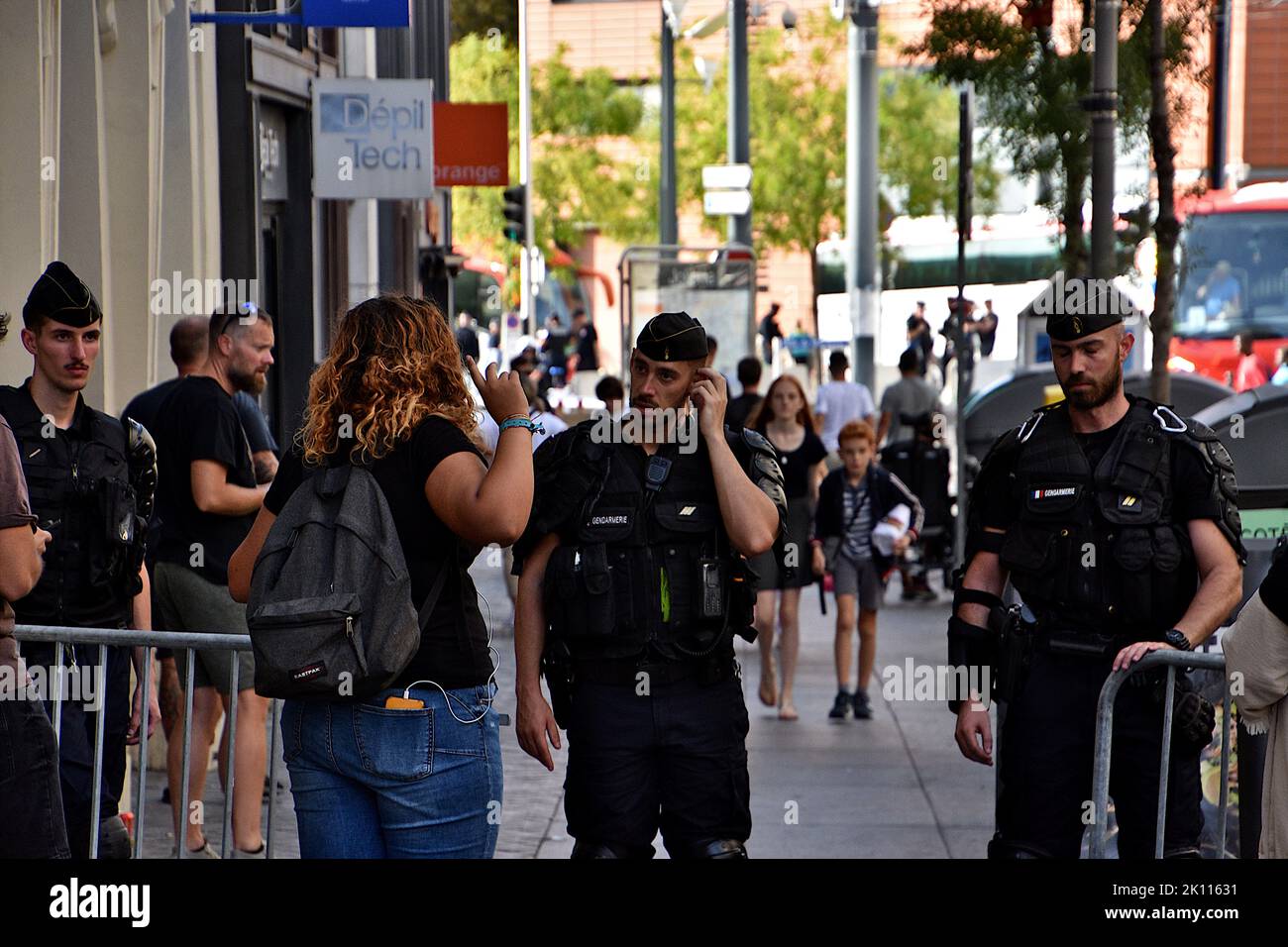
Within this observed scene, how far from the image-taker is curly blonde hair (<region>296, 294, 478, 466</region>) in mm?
4070

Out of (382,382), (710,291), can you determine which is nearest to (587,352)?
(710,291)

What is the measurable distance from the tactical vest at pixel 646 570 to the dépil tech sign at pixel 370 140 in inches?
286

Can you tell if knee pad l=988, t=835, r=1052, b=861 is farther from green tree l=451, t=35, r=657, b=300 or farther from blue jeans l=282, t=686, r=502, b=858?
green tree l=451, t=35, r=657, b=300

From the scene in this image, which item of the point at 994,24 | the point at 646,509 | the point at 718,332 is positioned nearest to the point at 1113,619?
the point at 646,509

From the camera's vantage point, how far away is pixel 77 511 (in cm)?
554

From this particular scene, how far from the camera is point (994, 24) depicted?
1514 cm

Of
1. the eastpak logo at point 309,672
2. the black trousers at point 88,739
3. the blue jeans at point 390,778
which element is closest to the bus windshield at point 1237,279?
the black trousers at point 88,739

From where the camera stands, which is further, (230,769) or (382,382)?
(230,769)

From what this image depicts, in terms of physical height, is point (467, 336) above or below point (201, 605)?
above

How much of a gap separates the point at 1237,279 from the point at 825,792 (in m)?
25.0

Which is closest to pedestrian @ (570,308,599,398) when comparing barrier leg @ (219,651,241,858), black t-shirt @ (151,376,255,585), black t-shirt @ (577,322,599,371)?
black t-shirt @ (577,322,599,371)

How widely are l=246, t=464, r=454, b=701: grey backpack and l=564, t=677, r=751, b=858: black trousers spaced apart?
98 centimetres

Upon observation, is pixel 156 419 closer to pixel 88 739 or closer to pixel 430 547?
pixel 88 739
